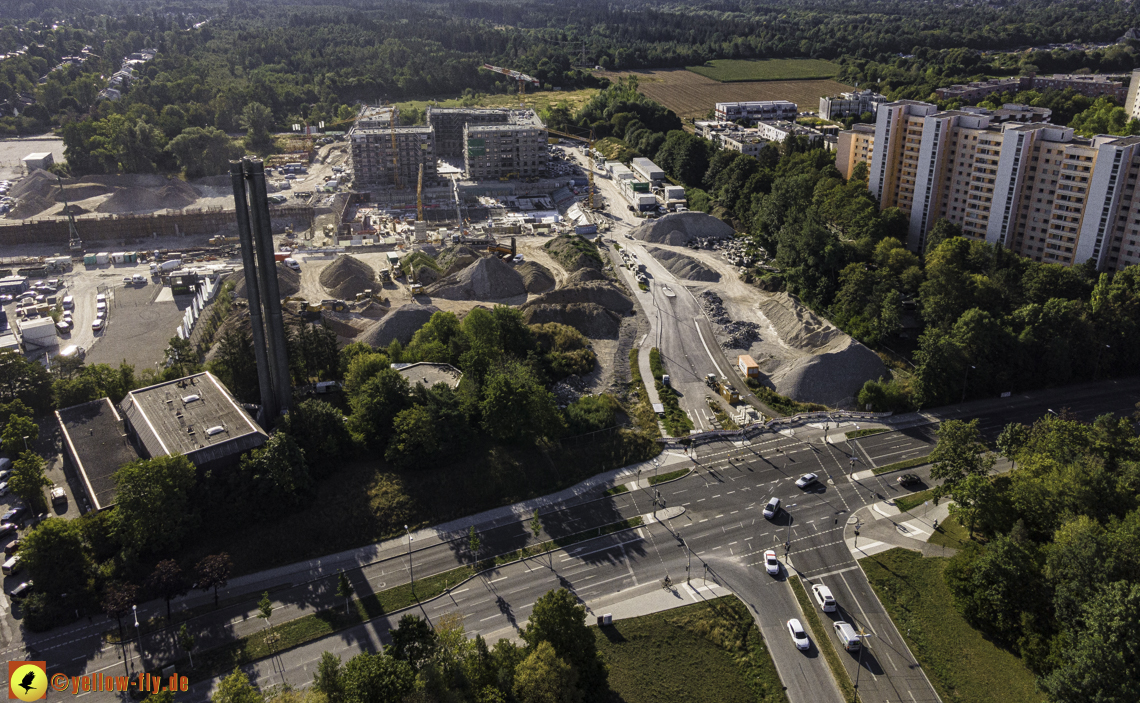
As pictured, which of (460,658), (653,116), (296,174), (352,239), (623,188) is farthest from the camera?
(653,116)

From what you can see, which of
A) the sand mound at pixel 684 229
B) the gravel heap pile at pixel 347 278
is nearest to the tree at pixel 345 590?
the gravel heap pile at pixel 347 278

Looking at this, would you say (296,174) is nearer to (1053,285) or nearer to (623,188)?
(623,188)

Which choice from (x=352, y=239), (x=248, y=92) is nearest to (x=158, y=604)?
(x=352, y=239)

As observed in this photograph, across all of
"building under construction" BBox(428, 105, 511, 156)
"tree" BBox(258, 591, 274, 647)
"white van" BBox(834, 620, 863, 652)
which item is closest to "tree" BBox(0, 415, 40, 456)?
"tree" BBox(258, 591, 274, 647)

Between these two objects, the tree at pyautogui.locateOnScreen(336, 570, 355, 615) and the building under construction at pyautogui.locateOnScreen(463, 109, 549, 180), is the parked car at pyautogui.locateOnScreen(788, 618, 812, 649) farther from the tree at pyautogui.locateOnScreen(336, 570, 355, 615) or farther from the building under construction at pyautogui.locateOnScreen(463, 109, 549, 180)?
the building under construction at pyautogui.locateOnScreen(463, 109, 549, 180)

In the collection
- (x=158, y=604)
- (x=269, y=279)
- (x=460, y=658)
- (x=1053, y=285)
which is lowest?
(x=158, y=604)

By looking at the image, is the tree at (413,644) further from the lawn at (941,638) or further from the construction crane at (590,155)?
the construction crane at (590,155)

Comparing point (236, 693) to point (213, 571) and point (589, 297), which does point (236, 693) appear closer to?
point (213, 571)
